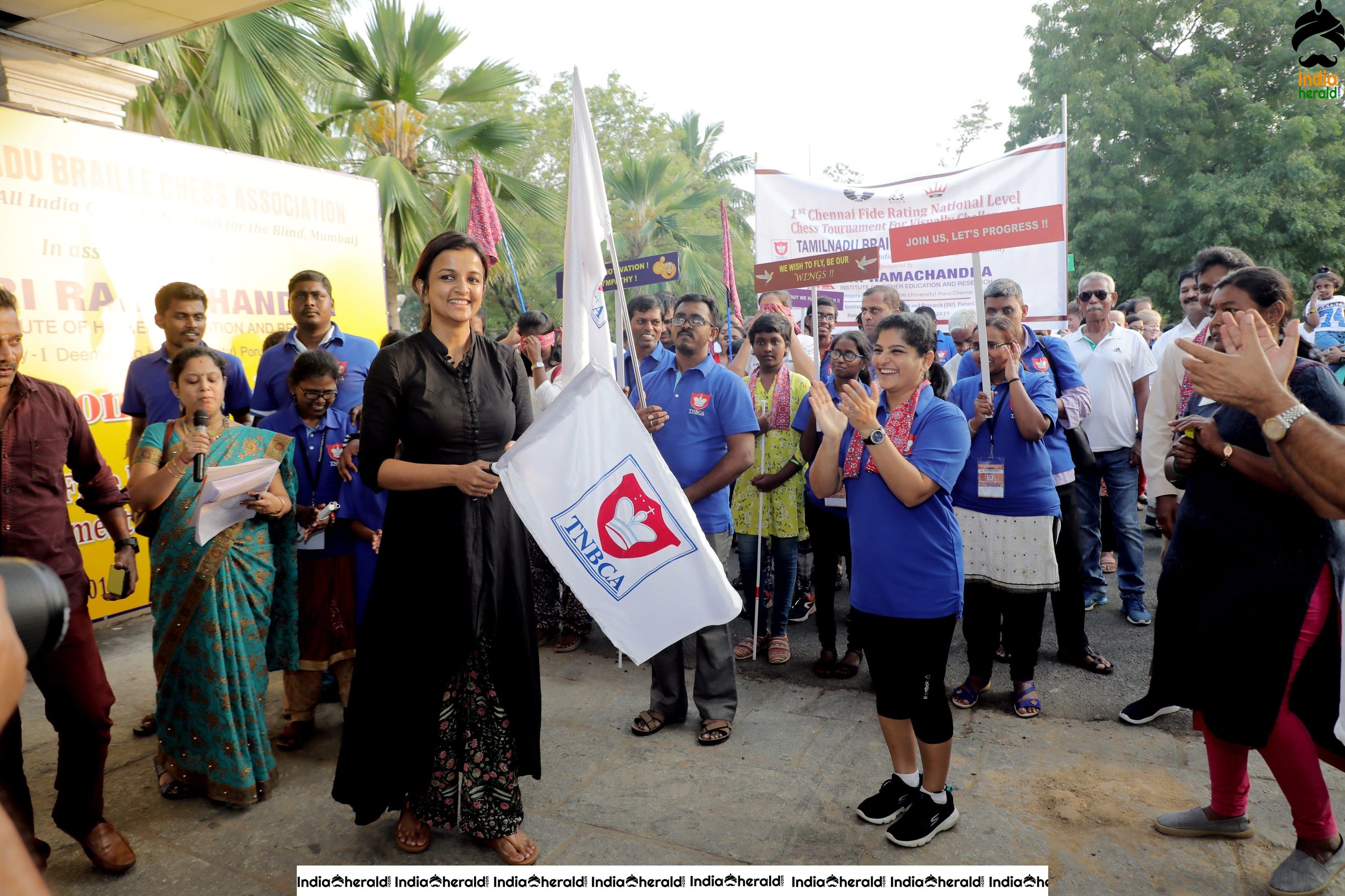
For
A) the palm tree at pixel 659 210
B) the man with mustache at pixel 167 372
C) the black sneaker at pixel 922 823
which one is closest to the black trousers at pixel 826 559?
the black sneaker at pixel 922 823

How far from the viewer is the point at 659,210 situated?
26.2 meters

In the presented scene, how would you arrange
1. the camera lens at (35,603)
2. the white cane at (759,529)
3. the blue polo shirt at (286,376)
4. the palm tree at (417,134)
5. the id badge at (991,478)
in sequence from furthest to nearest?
the palm tree at (417,134) → the white cane at (759,529) → the blue polo shirt at (286,376) → the id badge at (991,478) → the camera lens at (35,603)

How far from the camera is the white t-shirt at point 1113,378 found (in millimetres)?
5512

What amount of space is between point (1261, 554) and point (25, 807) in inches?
157

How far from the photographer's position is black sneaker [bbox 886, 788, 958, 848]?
2871 millimetres

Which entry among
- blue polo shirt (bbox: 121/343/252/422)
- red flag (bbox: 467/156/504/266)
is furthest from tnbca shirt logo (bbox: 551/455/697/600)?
red flag (bbox: 467/156/504/266)

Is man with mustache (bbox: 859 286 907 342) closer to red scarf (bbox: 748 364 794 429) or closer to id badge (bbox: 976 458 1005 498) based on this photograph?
red scarf (bbox: 748 364 794 429)

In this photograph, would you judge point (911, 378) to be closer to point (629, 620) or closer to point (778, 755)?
point (629, 620)

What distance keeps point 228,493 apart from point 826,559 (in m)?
3.07

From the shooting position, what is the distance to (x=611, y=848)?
294 centimetres

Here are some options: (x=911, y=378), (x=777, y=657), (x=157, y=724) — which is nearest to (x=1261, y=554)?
(x=911, y=378)

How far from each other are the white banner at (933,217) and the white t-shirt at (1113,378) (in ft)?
2.59

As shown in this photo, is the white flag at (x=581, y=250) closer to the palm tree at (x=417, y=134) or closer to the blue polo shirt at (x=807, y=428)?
the blue polo shirt at (x=807, y=428)

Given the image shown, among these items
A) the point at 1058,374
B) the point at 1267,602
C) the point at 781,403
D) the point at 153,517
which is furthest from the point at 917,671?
the point at 153,517
